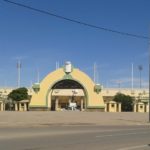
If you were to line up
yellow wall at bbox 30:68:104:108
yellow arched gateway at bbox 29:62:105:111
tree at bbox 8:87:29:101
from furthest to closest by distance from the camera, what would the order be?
tree at bbox 8:87:29:101, yellow wall at bbox 30:68:104:108, yellow arched gateway at bbox 29:62:105:111

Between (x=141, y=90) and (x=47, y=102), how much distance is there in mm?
59257

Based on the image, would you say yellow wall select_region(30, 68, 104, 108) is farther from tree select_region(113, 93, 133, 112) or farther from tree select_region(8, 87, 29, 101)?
tree select_region(8, 87, 29, 101)

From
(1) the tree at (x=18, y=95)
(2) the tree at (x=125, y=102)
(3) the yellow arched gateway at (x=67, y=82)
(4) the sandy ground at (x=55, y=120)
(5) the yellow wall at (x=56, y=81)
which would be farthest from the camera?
(1) the tree at (x=18, y=95)

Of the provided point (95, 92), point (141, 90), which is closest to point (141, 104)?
point (95, 92)

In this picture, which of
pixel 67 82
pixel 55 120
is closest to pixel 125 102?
pixel 67 82

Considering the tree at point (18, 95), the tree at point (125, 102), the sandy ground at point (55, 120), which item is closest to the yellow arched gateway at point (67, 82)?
the sandy ground at point (55, 120)

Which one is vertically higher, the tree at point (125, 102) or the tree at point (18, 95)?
the tree at point (18, 95)

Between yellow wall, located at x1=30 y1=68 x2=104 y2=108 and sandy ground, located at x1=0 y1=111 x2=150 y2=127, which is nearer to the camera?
sandy ground, located at x1=0 y1=111 x2=150 y2=127

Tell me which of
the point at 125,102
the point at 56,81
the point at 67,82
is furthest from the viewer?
the point at 125,102

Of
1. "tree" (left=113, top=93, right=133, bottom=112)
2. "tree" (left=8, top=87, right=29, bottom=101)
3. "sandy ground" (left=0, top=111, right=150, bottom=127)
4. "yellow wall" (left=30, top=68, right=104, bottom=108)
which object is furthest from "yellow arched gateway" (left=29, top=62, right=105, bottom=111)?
"tree" (left=8, top=87, right=29, bottom=101)

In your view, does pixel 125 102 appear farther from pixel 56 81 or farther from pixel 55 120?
pixel 55 120

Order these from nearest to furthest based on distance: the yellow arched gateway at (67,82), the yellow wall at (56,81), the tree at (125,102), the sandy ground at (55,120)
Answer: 1. the sandy ground at (55,120)
2. the yellow arched gateway at (67,82)
3. the yellow wall at (56,81)
4. the tree at (125,102)

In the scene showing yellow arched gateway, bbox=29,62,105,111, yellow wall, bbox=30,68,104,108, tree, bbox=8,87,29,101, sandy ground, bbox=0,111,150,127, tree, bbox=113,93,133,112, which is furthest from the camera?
tree, bbox=8,87,29,101

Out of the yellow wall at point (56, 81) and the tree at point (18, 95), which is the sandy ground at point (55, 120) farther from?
the tree at point (18, 95)
